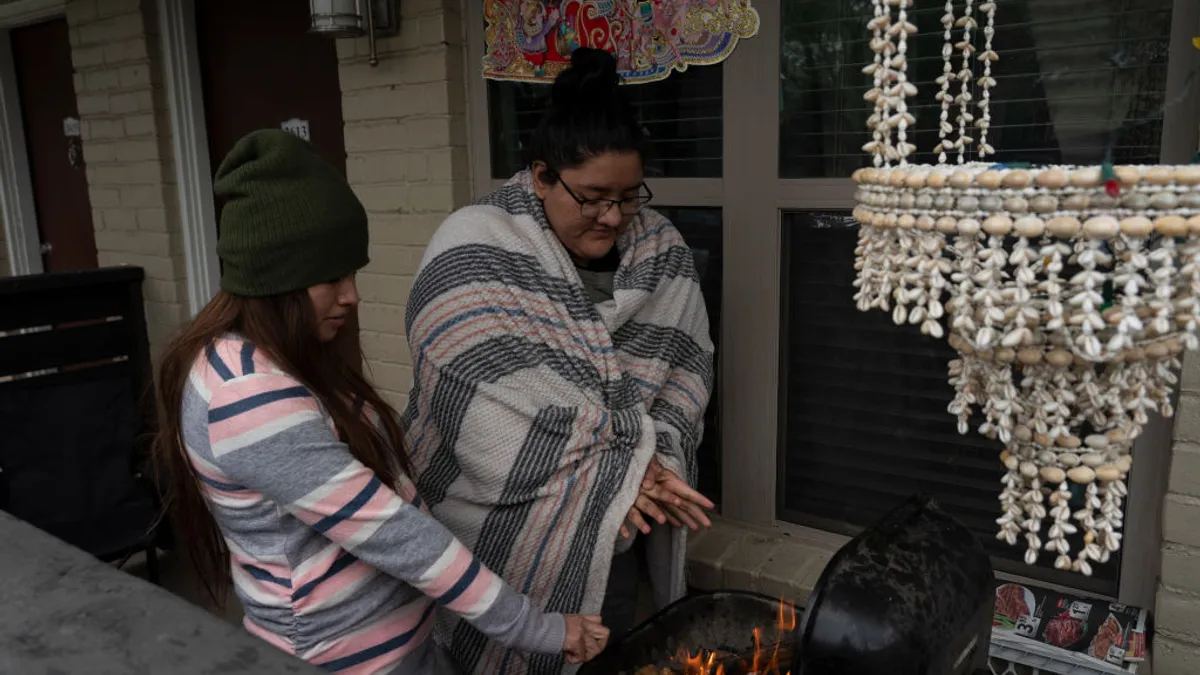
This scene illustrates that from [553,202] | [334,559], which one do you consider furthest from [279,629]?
[553,202]

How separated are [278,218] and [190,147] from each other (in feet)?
9.53

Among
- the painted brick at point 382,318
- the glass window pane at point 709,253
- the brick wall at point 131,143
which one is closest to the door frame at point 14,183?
the brick wall at point 131,143

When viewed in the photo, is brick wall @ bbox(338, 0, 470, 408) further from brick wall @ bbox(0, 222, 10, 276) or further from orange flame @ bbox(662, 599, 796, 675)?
brick wall @ bbox(0, 222, 10, 276)

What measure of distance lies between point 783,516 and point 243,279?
1.73 meters

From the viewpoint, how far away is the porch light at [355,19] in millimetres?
2539

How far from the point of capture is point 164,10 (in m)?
3.62

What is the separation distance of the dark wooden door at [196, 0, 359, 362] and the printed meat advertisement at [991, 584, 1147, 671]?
2.44 meters

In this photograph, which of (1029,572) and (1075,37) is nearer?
(1075,37)

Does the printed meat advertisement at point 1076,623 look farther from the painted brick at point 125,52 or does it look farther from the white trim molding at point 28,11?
the white trim molding at point 28,11

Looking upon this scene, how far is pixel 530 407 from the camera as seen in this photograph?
1.64 metres

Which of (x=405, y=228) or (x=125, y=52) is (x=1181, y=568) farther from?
(x=125, y=52)

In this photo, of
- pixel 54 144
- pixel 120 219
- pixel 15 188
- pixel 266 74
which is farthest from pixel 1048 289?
pixel 15 188

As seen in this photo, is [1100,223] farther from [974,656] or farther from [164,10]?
[164,10]

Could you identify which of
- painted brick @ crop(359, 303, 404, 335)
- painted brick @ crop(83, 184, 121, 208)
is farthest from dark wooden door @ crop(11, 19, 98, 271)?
painted brick @ crop(359, 303, 404, 335)
